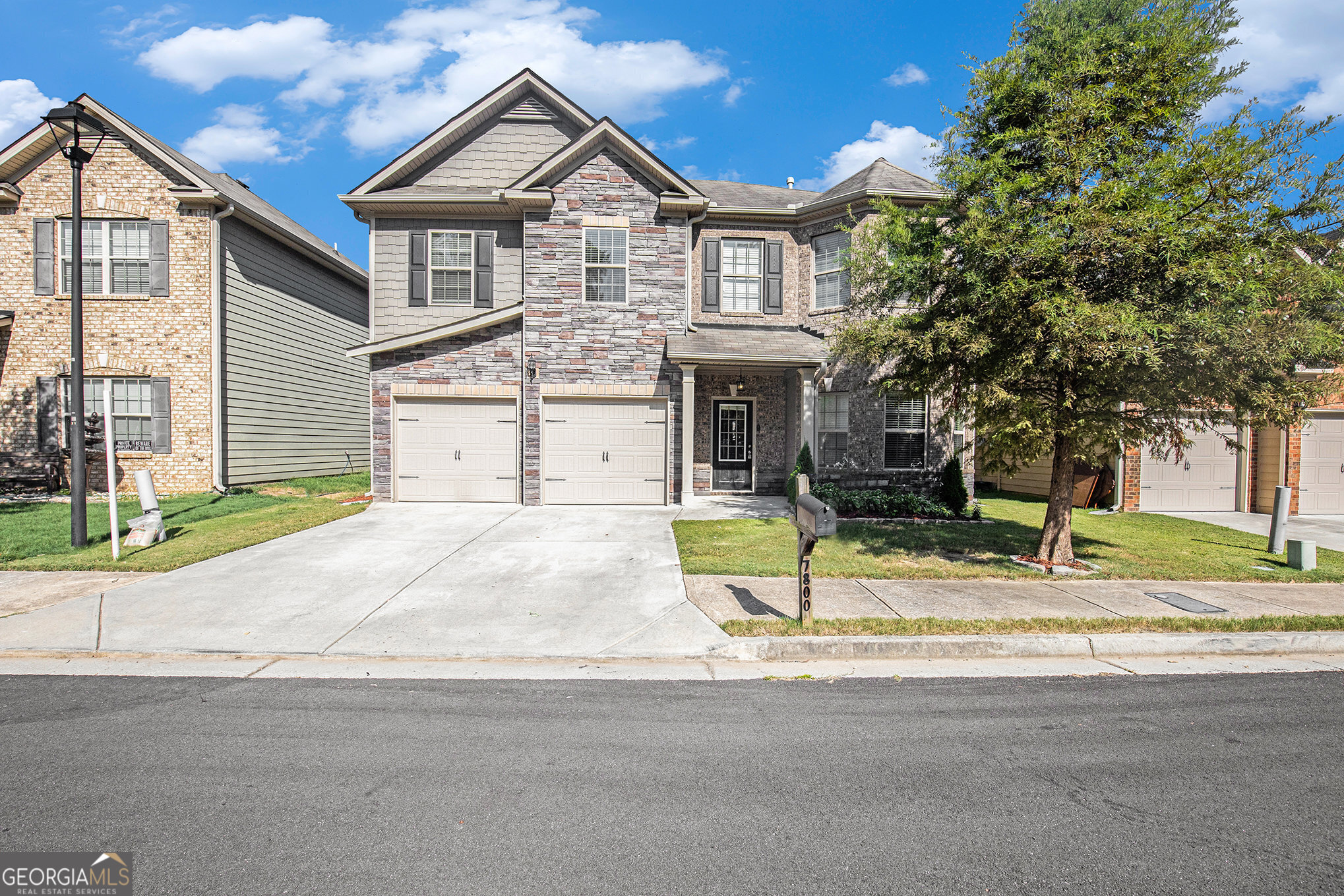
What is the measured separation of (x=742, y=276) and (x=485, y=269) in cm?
583

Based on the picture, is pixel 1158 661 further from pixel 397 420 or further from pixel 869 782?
pixel 397 420

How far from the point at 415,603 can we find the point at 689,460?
7.20 metres

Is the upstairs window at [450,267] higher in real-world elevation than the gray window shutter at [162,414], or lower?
higher

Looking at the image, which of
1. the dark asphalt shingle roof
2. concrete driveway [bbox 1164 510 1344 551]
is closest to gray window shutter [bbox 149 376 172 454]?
the dark asphalt shingle roof

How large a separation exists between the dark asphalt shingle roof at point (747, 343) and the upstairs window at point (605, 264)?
156 centimetres

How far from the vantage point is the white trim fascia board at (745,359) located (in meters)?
12.6

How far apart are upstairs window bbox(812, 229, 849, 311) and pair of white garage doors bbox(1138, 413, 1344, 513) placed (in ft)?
25.8

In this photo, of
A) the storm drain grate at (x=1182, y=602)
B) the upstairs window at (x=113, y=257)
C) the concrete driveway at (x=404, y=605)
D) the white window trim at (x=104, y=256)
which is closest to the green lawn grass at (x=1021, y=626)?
the storm drain grate at (x=1182, y=602)

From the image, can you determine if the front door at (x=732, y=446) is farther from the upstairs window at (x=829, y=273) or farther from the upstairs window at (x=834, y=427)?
the upstairs window at (x=829, y=273)

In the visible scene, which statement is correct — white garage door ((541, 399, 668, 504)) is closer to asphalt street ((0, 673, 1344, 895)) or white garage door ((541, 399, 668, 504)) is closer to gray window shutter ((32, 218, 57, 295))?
asphalt street ((0, 673, 1344, 895))

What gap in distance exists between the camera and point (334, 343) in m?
18.9

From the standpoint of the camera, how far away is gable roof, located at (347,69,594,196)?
14.3 m

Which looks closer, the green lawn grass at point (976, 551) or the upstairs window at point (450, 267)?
the green lawn grass at point (976, 551)

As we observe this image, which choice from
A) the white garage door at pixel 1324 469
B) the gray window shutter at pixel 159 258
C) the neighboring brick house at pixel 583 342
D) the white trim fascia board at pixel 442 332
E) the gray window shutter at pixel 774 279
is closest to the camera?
the white trim fascia board at pixel 442 332
